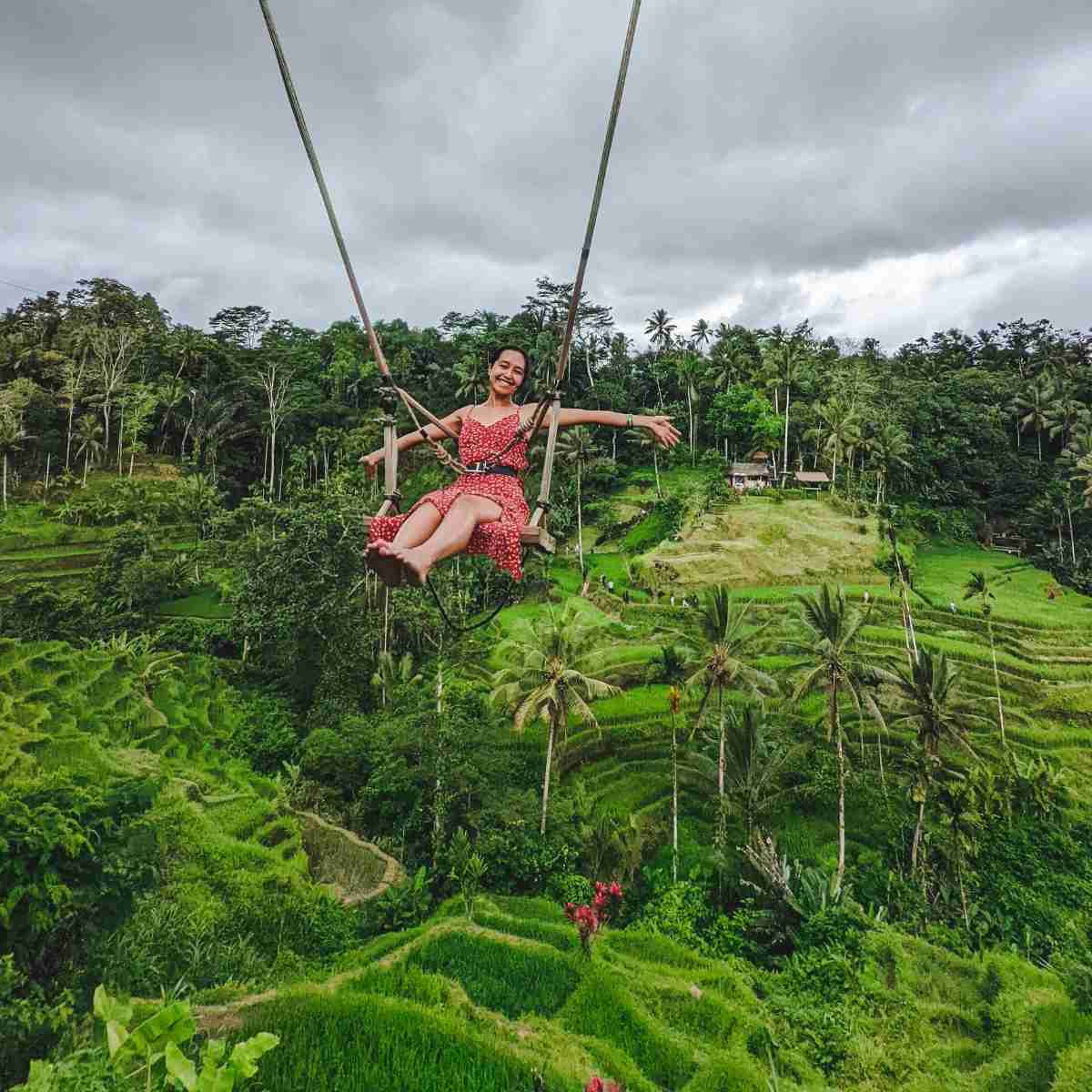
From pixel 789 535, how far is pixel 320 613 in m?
22.0

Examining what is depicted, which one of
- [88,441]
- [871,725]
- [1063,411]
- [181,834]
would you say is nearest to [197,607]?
[88,441]

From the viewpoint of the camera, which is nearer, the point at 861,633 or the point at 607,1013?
the point at 607,1013

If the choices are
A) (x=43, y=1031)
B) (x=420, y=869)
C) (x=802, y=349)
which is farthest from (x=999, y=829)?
(x=802, y=349)

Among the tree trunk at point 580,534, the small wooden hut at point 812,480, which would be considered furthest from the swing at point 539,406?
the small wooden hut at point 812,480

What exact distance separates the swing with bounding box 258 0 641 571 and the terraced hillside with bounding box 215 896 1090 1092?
9.62ft

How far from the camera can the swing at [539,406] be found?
2.35m

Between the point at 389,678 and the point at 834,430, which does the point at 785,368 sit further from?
the point at 389,678

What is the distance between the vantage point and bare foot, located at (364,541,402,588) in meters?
2.94

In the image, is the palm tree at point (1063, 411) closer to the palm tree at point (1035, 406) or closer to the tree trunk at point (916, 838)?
the palm tree at point (1035, 406)

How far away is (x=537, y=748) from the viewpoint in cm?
1934

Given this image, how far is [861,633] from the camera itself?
75.4 feet

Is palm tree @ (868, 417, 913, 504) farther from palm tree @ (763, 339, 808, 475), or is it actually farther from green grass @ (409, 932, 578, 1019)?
green grass @ (409, 932, 578, 1019)

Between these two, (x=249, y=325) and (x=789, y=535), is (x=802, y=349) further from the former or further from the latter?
(x=249, y=325)

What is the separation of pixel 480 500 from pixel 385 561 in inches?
28.4
